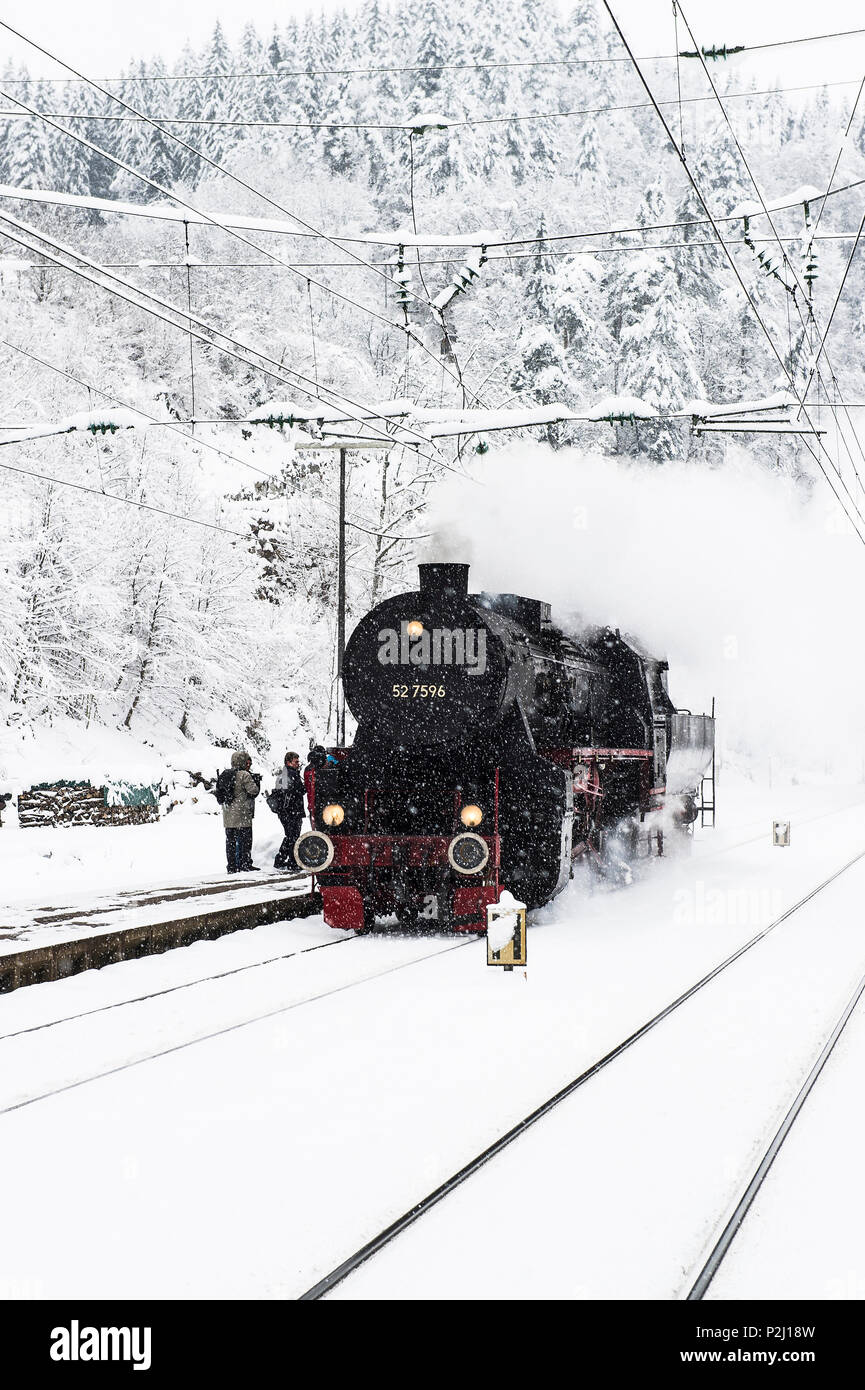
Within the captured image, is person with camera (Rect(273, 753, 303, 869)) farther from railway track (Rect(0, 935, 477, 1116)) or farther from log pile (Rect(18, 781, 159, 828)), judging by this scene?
log pile (Rect(18, 781, 159, 828))

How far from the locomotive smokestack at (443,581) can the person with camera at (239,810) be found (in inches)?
131

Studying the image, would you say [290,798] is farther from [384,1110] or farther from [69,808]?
[384,1110]

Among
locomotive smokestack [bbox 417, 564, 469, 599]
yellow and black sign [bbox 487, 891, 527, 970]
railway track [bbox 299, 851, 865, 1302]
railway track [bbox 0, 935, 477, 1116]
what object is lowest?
railway track [bbox 0, 935, 477, 1116]

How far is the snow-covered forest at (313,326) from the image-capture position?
26.4 meters

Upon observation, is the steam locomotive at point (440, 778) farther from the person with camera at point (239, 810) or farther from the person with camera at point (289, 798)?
the person with camera at point (289, 798)

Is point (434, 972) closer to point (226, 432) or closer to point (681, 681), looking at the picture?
point (681, 681)

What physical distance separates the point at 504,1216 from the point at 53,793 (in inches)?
673

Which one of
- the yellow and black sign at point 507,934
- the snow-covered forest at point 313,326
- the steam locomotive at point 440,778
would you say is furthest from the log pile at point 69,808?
the yellow and black sign at point 507,934

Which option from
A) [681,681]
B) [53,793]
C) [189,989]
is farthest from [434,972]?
[681,681]

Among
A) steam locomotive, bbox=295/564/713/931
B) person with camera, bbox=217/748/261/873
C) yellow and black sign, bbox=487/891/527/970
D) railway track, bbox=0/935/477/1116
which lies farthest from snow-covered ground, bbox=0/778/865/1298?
person with camera, bbox=217/748/261/873

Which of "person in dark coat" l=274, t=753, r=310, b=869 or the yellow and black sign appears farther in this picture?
"person in dark coat" l=274, t=753, r=310, b=869

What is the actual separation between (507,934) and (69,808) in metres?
12.7

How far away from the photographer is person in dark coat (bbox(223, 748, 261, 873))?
14055 millimetres

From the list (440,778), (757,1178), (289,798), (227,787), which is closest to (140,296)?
(440,778)
